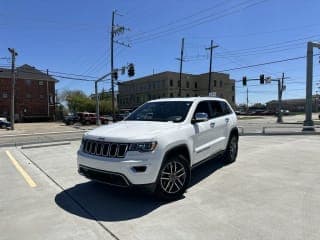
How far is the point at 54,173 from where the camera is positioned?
284 inches

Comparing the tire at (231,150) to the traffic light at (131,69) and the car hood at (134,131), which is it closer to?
the car hood at (134,131)

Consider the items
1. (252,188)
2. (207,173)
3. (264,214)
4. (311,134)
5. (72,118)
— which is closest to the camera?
(264,214)

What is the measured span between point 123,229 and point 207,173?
134 inches

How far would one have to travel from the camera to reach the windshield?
5904 millimetres

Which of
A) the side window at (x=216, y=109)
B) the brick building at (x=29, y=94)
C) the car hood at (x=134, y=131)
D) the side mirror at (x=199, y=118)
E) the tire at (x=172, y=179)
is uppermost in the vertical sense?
the brick building at (x=29, y=94)

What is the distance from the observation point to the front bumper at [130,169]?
4.53 m

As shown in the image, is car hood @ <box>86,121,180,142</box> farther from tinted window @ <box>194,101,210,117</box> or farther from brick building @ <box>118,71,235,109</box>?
brick building @ <box>118,71,235,109</box>

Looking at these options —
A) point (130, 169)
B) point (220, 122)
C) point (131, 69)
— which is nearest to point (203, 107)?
point (220, 122)

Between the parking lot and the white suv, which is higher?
the white suv

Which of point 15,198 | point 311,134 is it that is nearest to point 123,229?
point 15,198

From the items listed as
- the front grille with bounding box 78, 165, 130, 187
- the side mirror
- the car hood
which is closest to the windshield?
the side mirror

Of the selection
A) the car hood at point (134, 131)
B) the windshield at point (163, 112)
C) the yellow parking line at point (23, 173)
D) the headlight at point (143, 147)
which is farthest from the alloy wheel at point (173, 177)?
the yellow parking line at point (23, 173)

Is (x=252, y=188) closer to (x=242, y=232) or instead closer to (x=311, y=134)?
(x=242, y=232)

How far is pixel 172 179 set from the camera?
16.6ft
